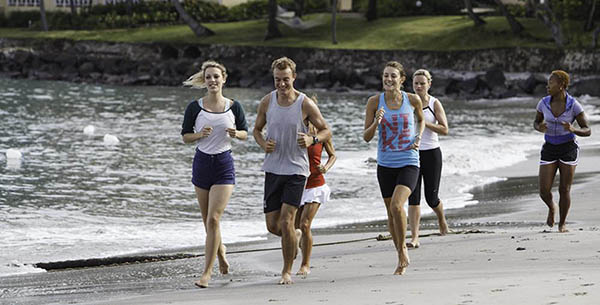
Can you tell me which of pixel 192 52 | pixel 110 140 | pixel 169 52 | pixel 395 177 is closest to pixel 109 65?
pixel 169 52

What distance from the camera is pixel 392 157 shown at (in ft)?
27.9

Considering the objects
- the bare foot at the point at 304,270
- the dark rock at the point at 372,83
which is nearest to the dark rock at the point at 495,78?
the dark rock at the point at 372,83

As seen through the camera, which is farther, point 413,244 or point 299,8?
point 299,8

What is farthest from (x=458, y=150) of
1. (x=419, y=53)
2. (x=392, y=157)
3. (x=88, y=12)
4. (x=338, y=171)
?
(x=88, y=12)

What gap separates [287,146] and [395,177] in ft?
3.58

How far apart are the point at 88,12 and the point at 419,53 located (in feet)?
90.0

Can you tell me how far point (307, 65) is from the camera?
5416 cm

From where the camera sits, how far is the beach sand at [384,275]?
6.70 meters

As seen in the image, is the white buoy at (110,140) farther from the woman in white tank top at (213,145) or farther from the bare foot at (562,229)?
the woman in white tank top at (213,145)

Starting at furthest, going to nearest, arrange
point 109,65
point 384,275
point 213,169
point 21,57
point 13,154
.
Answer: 1. point 21,57
2. point 109,65
3. point 13,154
4. point 213,169
5. point 384,275

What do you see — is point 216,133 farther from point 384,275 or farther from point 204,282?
point 384,275

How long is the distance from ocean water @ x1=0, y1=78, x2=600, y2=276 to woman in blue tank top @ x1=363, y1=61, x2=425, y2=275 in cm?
354

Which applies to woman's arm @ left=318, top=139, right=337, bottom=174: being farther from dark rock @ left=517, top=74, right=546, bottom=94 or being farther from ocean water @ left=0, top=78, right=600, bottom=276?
dark rock @ left=517, top=74, right=546, bottom=94

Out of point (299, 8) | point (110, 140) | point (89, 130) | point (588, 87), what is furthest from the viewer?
point (299, 8)
